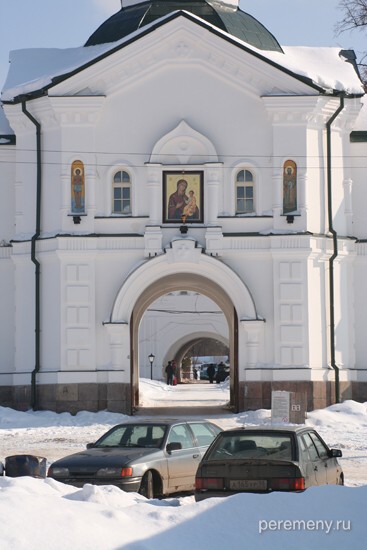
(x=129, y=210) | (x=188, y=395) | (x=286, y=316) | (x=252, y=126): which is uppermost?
(x=252, y=126)

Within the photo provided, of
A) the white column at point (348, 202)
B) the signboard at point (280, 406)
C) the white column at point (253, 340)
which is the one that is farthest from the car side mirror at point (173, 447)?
the white column at point (348, 202)

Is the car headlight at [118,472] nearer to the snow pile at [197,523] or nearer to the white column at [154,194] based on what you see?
the snow pile at [197,523]

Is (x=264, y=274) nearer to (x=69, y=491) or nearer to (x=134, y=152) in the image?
(x=134, y=152)

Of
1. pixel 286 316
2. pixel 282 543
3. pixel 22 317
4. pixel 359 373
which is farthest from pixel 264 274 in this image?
pixel 282 543

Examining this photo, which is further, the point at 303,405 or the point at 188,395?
the point at 188,395

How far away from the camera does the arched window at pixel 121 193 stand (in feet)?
103

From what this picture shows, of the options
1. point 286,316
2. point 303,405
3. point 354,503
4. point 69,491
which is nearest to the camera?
point 354,503

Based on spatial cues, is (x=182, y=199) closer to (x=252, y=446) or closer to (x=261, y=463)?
(x=252, y=446)

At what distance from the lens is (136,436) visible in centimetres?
1756

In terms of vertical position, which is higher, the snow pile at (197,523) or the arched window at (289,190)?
the arched window at (289,190)

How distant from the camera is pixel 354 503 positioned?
1187cm

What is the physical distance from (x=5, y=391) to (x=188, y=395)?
15696 millimetres

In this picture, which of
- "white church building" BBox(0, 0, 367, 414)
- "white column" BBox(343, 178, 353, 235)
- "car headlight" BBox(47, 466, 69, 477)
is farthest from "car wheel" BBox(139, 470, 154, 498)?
"white column" BBox(343, 178, 353, 235)

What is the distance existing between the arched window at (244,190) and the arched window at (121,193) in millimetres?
2987
